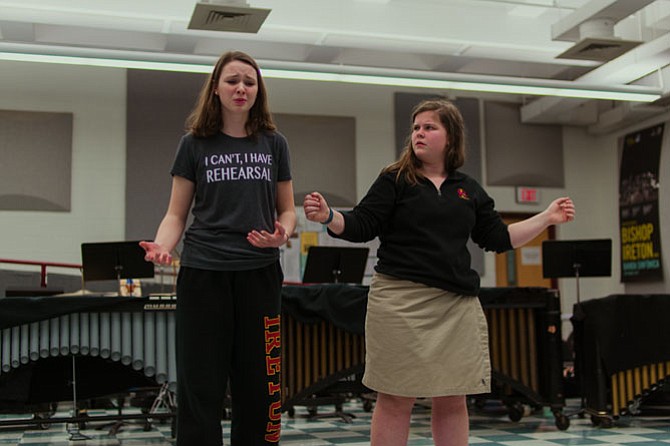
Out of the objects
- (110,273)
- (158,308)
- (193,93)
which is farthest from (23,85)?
(158,308)

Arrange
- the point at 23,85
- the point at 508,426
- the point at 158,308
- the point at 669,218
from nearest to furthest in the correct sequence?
the point at 158,308
the point at 508,426
the point at 23,85
the point at 669,218

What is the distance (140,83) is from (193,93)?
58 cm

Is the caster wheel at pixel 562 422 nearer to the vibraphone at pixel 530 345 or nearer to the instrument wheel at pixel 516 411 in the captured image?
the vibraphone at pixel 530 345

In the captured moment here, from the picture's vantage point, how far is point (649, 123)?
908 cm

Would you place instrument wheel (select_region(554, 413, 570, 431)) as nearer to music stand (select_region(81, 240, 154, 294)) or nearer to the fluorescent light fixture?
music stand (select_region(81, 240, 154, 294))

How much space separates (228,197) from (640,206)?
8077mm

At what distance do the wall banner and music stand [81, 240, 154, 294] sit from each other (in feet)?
19.9

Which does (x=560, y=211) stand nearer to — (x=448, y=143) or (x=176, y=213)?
(x=448, y=143)

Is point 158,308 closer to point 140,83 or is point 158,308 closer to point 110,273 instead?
point 110,273

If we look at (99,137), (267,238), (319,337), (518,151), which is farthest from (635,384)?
(99,137)

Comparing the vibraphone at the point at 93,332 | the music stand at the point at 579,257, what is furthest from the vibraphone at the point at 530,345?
the vibraphone at the point at 93,332

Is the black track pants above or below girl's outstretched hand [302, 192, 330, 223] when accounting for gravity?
below

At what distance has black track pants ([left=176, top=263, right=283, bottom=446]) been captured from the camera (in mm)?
2006

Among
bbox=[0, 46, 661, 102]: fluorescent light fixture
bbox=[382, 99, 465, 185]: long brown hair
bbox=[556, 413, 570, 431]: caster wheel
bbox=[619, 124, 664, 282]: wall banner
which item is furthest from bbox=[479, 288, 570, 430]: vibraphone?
bbox=[619, 124, 664, 282]: wall banner
